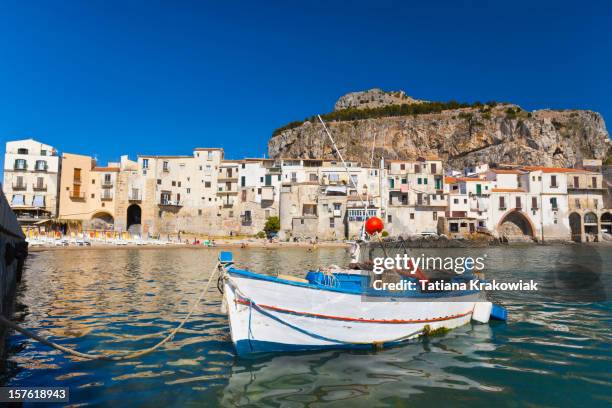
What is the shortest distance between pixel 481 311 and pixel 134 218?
227 ft

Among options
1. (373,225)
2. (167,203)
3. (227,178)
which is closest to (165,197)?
(167,203)

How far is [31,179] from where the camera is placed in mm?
62594

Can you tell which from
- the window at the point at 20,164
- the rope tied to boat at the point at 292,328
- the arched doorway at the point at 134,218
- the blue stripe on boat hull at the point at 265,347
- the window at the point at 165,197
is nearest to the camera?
the rope tied to boat at the point at 292,328

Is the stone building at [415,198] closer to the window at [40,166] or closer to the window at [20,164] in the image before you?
the window at [40,166]

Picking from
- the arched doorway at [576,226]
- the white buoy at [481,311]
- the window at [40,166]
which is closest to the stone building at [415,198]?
the arched doorway at [576,226]

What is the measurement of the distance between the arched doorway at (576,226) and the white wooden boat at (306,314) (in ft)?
247

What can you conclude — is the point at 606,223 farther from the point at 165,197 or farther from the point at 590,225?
the point at 165,197

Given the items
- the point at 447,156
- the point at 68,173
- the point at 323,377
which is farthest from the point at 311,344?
the point at 447,156

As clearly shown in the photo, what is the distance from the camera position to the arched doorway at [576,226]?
2719 inches

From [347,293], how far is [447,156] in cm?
9872

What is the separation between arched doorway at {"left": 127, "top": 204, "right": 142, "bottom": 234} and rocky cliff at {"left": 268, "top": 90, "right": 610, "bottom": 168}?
47593 mm

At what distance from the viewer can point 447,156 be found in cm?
9969

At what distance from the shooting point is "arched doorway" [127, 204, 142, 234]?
6806cm

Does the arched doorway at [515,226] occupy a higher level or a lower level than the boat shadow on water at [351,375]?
higher
